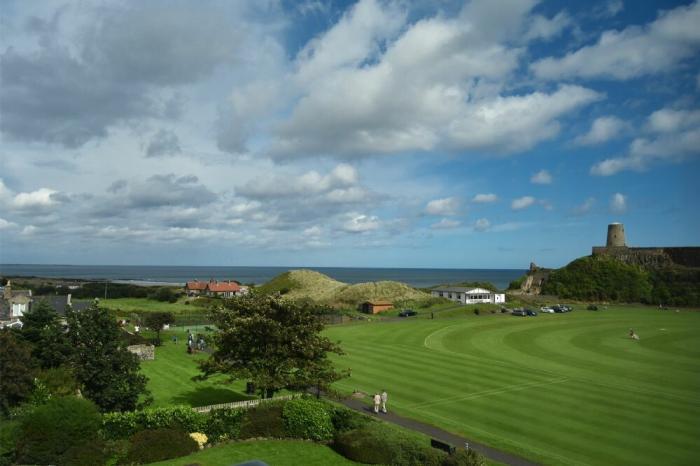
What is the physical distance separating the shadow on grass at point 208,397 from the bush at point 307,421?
339 inches

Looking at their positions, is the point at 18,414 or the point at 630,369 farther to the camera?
the point at 630,369

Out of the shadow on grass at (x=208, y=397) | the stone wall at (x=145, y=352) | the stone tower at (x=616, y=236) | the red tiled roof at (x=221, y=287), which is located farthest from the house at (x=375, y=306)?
the stone tower at (x=616, y=236)

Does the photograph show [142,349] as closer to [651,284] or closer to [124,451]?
[124,451]

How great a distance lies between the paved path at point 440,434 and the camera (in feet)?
66.3

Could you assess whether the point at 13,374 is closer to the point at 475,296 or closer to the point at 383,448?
the point at 383,448

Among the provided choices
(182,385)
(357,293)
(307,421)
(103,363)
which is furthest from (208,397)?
(357,293)

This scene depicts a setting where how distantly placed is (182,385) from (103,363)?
11.5m

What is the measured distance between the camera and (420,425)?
81.8ft

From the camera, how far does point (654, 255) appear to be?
12700cm

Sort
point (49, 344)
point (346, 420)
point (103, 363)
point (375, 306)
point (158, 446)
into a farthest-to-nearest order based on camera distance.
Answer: point (375, 306)
point (49, 344)
point (103, 363)
point (346, 420)
point (158, 446)

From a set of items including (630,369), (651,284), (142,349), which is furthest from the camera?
(651,284)

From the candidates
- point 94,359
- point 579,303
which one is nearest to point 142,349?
point 94,359

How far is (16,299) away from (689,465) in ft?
223

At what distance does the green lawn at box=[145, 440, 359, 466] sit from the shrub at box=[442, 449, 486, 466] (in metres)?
4.86
